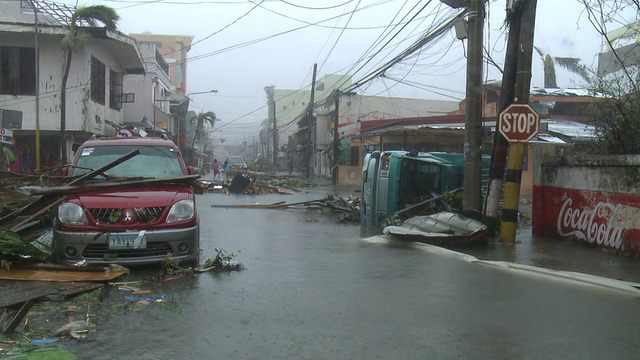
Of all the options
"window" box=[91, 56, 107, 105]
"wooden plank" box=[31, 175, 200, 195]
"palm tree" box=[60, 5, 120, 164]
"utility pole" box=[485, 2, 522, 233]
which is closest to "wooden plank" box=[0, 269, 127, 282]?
"wooden plank" box=[31, 175, 200, 195]

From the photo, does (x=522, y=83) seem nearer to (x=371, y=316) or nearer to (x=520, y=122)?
(x=520, y=122)

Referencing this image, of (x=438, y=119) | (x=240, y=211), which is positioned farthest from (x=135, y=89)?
(x=240, y=211)

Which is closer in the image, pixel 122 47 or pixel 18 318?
pixel 18 318

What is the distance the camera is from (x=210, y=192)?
2616cm

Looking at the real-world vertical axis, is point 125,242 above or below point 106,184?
below

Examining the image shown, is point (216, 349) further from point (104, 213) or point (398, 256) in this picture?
point (398, 256)

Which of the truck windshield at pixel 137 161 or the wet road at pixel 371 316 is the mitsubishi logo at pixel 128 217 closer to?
the wet road at pixel 371 316

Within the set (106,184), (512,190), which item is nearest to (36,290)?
(106,184)

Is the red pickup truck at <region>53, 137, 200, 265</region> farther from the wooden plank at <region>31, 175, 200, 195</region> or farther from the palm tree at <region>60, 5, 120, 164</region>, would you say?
the palm tree at <region>60, 5, 120, 164</region>

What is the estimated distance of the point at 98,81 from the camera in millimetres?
26422

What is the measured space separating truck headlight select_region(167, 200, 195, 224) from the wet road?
2.43 ft

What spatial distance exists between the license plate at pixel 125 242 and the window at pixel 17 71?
66.8 feet

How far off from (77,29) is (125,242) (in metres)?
19.5

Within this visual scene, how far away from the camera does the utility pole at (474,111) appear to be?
10656 millimetres
